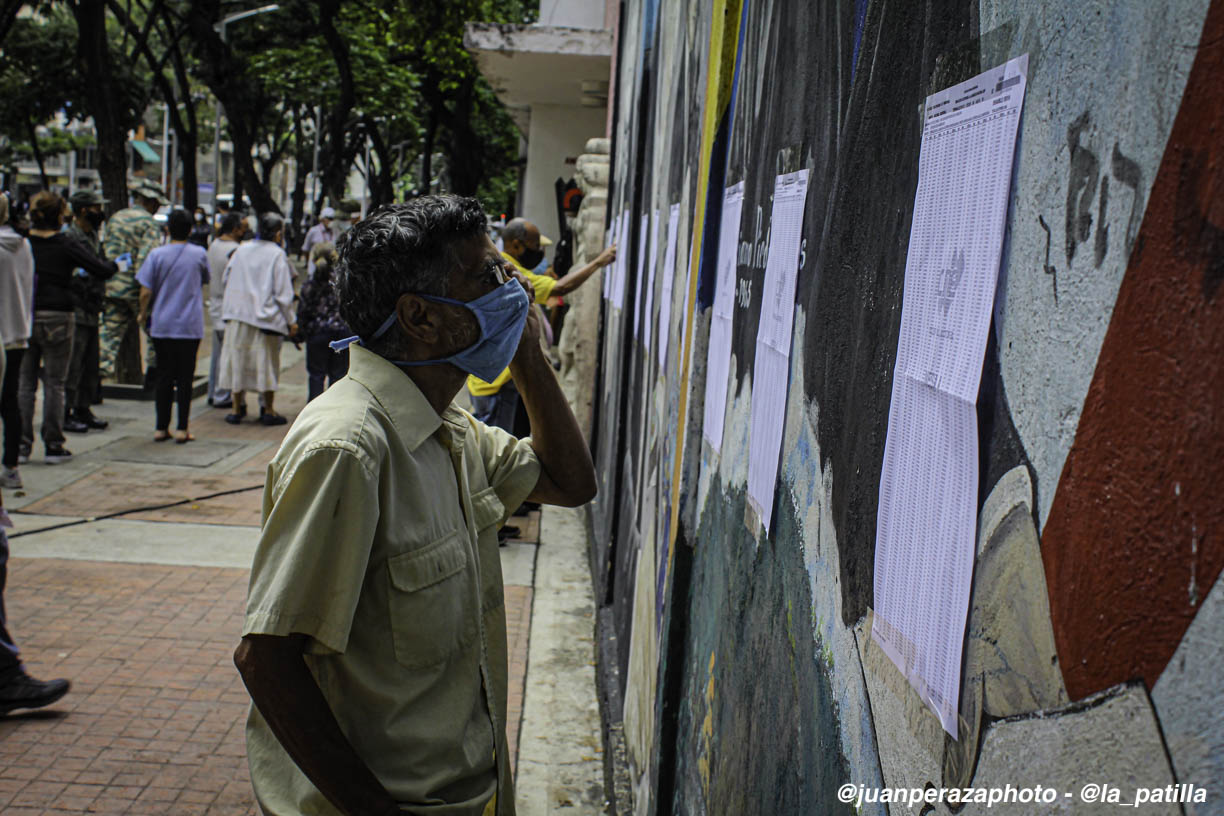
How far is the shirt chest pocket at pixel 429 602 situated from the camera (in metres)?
1.95

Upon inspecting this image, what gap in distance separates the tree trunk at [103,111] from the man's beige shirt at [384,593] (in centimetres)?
1704

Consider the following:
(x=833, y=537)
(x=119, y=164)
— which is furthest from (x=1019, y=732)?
(x=119, y=164)

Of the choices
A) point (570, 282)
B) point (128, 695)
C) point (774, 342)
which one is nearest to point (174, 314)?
point (570, 282)

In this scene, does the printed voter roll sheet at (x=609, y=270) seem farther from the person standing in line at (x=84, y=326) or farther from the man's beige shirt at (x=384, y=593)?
the man's beige shirt at (x=384, y=593)

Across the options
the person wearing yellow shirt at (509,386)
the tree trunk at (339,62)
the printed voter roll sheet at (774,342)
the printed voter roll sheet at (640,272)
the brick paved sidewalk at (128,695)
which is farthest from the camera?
the tree trunk at (339,62)

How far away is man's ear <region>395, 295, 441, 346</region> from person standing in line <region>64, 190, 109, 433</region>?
8.43 metres

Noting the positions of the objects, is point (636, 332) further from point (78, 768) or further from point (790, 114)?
point (790, 114)

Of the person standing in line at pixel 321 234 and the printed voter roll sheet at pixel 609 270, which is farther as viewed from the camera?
the person standing in line at pixel 321 234

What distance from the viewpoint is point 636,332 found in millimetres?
5215

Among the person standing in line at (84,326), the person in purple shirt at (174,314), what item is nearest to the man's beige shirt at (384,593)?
the person in purple shirt at (174,314)

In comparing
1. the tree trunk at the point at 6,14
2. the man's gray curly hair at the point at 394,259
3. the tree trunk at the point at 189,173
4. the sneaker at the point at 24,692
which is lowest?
the sneaker at the point at 24,692

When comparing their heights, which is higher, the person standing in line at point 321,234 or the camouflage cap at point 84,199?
the camouflage cap at point 84,199

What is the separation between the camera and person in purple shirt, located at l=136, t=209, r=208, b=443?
32.0 feet

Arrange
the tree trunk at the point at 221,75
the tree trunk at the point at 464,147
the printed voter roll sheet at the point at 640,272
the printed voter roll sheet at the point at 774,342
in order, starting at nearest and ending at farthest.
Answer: the printed voter roll sheet at the point at 774,342 → the printed voter roll sheet at the point at 640,272 → the tree trunk at the point at 221,75 → the tree trunk at the point at 464,147
